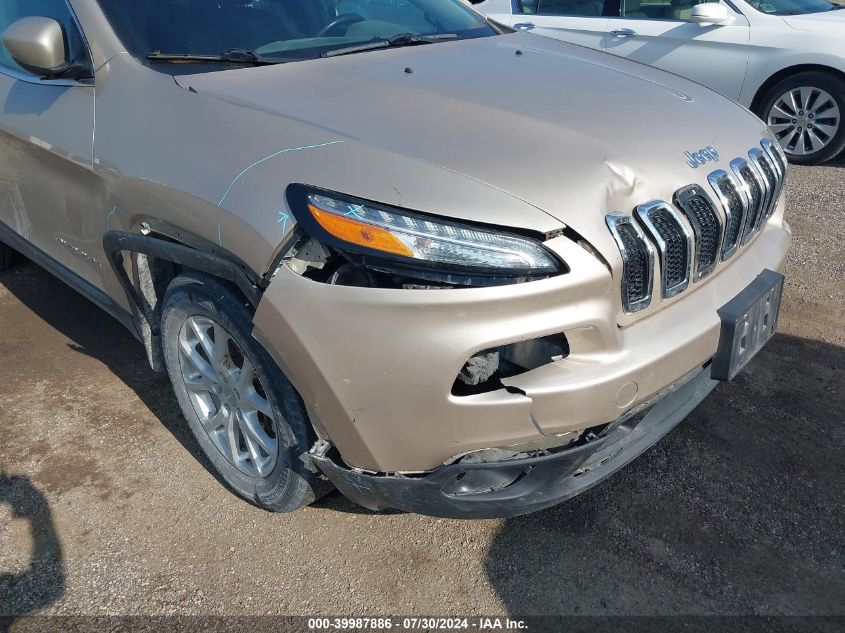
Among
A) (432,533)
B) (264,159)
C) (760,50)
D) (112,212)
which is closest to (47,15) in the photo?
(112,212)

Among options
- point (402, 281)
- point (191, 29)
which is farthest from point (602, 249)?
point (191, 29)

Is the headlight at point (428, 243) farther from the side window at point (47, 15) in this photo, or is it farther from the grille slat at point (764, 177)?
the side window at point (47, 15)

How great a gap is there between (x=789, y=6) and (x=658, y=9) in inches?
41.4

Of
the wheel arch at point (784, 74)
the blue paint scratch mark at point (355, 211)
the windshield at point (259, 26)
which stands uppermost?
the windshield at point (259, 26)

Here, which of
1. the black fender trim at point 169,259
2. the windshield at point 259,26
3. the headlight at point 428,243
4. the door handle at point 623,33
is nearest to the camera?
the headlight at point 428,243

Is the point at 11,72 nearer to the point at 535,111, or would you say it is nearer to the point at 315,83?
the point at 315,83

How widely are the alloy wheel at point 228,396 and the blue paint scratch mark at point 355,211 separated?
0.62m

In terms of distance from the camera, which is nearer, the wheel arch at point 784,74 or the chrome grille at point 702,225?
the chrome grille at point 702,225

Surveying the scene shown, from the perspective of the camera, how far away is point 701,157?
219 centimetres

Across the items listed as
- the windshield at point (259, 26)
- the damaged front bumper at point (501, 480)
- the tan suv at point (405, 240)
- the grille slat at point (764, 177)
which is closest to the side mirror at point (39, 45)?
the tan suv at point (405, 240)

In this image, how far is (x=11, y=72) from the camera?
312 cm

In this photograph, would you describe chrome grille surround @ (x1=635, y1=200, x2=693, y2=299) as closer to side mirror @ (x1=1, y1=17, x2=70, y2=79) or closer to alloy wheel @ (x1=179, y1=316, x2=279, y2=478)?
alloy wheel @ (x1=179, y1=316, x2=279, y2=478)

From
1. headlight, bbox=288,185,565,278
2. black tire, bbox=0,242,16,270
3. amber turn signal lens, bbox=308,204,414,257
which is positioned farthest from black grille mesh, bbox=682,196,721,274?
black tire, bbox=0,242,16,270

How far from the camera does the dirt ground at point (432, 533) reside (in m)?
2.24
